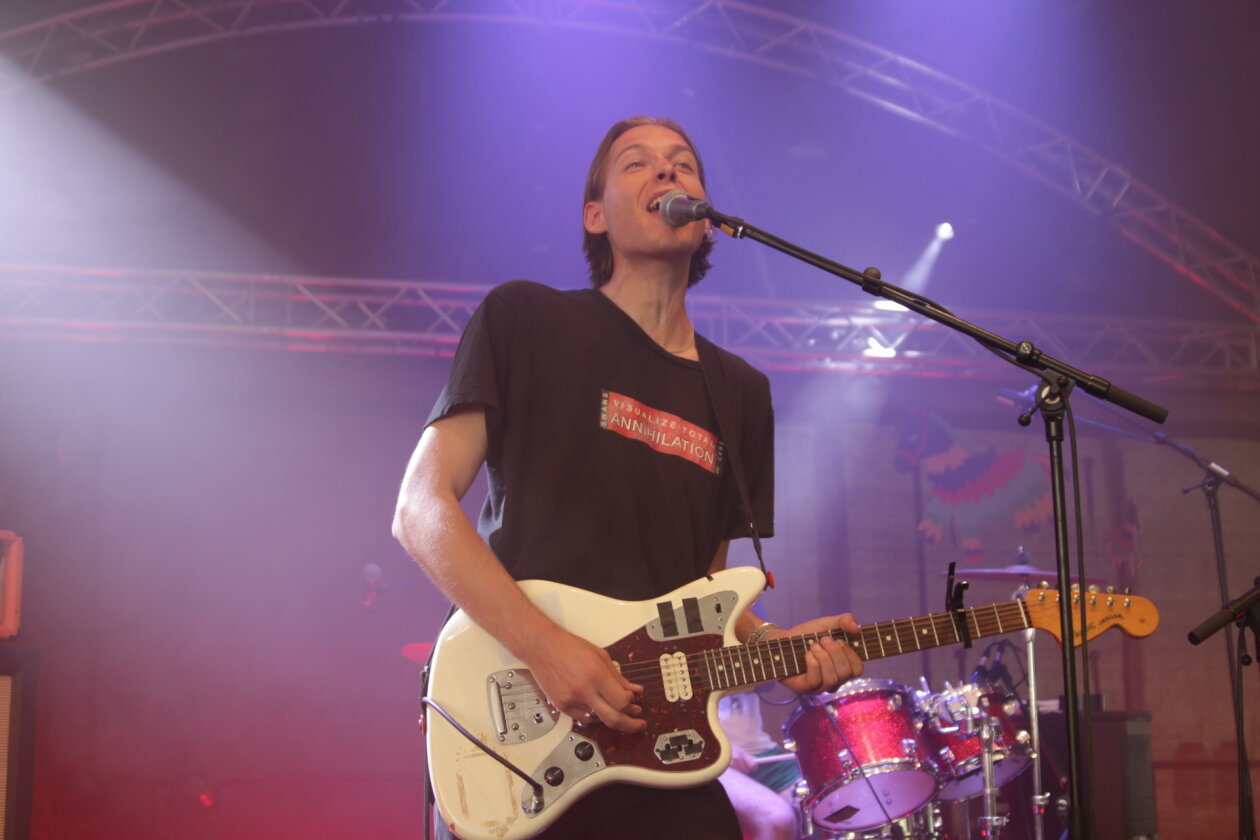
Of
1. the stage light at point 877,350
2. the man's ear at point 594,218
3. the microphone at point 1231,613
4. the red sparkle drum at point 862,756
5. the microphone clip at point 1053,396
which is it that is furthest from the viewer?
the stage light at point 877,350

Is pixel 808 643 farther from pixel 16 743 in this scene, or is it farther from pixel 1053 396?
pixel 16 743

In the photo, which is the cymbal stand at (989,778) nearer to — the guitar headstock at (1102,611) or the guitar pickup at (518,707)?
the guitar headstock at (1102,611)

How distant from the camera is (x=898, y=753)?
15.8 feet

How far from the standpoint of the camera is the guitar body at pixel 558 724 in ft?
6.92

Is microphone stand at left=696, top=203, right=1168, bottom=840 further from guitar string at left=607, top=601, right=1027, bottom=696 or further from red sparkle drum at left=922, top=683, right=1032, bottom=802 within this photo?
red sparkle drum at left=922, top=683, right=1032, bottom=802

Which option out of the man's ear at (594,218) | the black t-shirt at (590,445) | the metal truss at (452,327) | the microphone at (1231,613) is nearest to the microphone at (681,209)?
the black t-shirt at (590,445)

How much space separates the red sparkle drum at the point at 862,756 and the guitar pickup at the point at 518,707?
9.99 ft

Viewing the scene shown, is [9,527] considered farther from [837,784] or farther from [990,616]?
[990,616]

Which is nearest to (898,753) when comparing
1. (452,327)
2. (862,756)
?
(862,756)

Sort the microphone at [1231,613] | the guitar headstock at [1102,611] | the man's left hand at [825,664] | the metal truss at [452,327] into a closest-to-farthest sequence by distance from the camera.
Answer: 1. the man's left hand at [825,664]
2. the guitar headstock at [1102,611]
3. the microphone at [1231,613]
4. the metal truss at [452,327]

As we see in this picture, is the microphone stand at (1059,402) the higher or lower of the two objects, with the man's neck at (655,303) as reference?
lower

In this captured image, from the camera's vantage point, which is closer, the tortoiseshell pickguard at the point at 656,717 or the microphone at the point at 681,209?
the tortoiseshell pickguard at the point at 656,717

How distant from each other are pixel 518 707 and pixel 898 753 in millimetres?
3188

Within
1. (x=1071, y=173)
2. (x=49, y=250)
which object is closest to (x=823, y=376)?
(x=1071, y=173)
